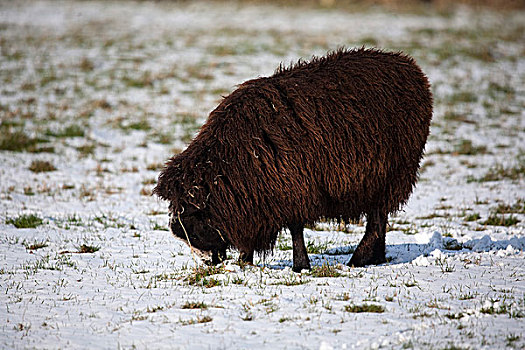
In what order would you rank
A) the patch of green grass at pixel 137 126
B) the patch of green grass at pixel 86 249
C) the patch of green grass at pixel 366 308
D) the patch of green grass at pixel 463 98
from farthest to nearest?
the patch of green grass at pixel 463 98 < the patch of green grass at pixel 137 126 < the patch of green grass at pixel 86 249 < the patch of green grass at pixel 366 308

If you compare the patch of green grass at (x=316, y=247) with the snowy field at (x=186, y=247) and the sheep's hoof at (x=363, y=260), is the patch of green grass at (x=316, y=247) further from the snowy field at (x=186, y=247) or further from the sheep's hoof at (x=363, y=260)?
the sheep's hoof at (x=363, y=260)

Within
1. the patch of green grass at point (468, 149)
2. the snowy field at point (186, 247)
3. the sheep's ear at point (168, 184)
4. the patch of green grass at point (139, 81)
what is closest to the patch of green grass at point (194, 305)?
the snowy field at point (186, 247)

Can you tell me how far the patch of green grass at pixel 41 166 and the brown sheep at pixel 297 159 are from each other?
6.28 m

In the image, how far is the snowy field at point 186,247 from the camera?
452 cm

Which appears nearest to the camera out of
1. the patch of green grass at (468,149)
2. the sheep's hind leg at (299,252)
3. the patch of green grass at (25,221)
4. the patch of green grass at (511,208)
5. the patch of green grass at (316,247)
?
the sheep's hind leg at (299,252)

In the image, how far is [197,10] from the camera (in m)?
31.3

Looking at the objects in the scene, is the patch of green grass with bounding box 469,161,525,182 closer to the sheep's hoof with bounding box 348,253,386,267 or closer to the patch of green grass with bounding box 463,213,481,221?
the patch of green grass with bounding box 463,213,481,221

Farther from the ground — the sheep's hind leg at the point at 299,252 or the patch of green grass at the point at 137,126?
the patch of green grass at the point at 137,126

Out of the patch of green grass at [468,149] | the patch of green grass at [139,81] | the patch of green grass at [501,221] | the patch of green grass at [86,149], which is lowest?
the patch of green grass at [501,221]

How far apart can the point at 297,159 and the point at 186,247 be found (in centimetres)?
236

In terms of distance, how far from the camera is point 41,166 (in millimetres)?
11242

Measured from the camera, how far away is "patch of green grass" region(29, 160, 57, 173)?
1114 cm

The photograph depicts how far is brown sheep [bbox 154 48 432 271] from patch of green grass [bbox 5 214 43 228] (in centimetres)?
310

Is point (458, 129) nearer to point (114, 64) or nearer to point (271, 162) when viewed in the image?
point (271, 162)
